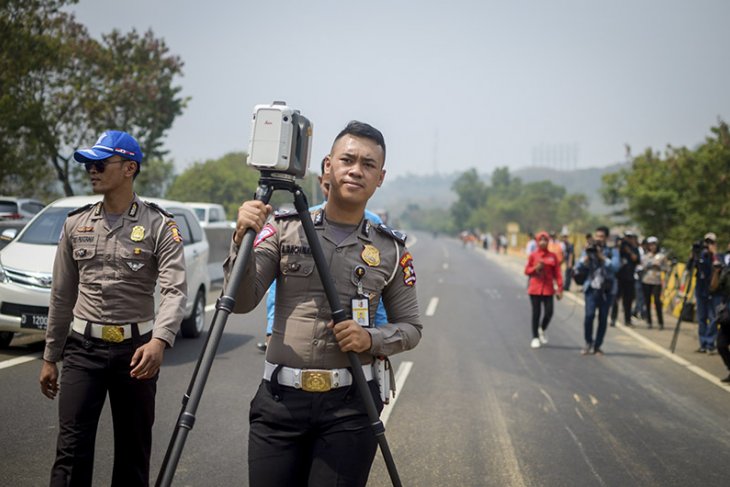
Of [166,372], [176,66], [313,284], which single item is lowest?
[166,372]

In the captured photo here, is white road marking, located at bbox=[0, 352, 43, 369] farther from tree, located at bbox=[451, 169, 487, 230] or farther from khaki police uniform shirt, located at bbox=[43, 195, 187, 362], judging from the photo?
tree, located at bbox=[451, 169, 487, 230]

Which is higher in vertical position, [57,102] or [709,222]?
[57,102]

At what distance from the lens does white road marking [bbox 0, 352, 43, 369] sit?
7965 mm

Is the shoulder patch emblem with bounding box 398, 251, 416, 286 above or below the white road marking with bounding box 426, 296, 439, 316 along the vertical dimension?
above

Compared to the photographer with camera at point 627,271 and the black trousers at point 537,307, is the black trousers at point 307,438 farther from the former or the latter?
the photographer with camera at point 627,271

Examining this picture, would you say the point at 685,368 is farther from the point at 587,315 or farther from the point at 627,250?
the point at 627,250

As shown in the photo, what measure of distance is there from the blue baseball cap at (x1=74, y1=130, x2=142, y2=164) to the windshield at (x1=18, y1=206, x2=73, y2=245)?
598cm

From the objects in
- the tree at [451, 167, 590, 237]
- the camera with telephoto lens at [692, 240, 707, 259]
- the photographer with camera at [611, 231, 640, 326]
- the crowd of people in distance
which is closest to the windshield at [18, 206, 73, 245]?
the crowd of people in distance

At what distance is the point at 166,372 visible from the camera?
26.8 ft

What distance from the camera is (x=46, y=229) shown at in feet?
30.8

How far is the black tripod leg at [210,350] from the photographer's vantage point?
Answer: 7.47 feet

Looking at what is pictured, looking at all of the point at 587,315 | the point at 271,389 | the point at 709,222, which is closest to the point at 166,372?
the point at 271,389

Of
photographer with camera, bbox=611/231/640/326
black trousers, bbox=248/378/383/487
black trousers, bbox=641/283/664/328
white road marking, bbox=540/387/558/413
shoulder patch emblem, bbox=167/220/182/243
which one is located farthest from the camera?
black trousers, bbox=641/283/664/328

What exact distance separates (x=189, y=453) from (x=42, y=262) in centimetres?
411
